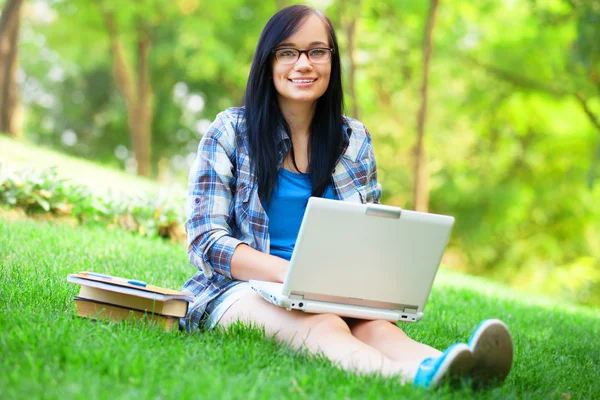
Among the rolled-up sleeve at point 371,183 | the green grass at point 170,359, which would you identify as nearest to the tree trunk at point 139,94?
the green grass at point 170,359

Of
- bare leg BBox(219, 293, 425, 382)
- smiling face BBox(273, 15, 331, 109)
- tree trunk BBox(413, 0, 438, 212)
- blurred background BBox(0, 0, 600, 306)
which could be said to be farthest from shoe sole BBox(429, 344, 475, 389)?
blurred background BBox(0, 0, 600, 306)

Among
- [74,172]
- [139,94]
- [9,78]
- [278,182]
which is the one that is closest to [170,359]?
[278,182]

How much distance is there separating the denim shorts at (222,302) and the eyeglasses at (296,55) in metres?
0.94

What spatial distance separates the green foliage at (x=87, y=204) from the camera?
6.10 meters

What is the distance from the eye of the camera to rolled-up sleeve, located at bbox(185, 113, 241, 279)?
2865 millimetres

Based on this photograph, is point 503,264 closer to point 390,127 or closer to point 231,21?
point 390,127

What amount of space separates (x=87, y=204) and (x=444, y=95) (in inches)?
456

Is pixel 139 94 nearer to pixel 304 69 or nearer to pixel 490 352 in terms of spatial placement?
pixel 304 69

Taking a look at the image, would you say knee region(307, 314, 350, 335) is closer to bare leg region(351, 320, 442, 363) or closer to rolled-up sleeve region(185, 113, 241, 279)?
bare leg region(351, 320, 442, 363)

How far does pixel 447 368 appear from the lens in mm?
2223

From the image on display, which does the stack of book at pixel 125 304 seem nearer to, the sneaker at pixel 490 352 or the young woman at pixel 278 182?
the young woman at pixel 278 182

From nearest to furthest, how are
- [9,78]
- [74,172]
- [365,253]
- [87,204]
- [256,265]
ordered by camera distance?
[365,253]
[256,265]
[87,204]
[74,172]
[9,78]

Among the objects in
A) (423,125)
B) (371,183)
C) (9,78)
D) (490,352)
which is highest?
(9,78)

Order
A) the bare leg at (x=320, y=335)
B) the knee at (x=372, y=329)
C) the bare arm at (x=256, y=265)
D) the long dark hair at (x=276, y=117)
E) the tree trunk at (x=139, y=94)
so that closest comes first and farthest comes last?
1. the bare leg at (x=320, y=335)
2. the knee at (x=372, y=329)
3. the bare arm at (x=256, y=265)
4. the long dark hair at (x=276, y=117)
5. the tree trunk at (x=139, y=94)
